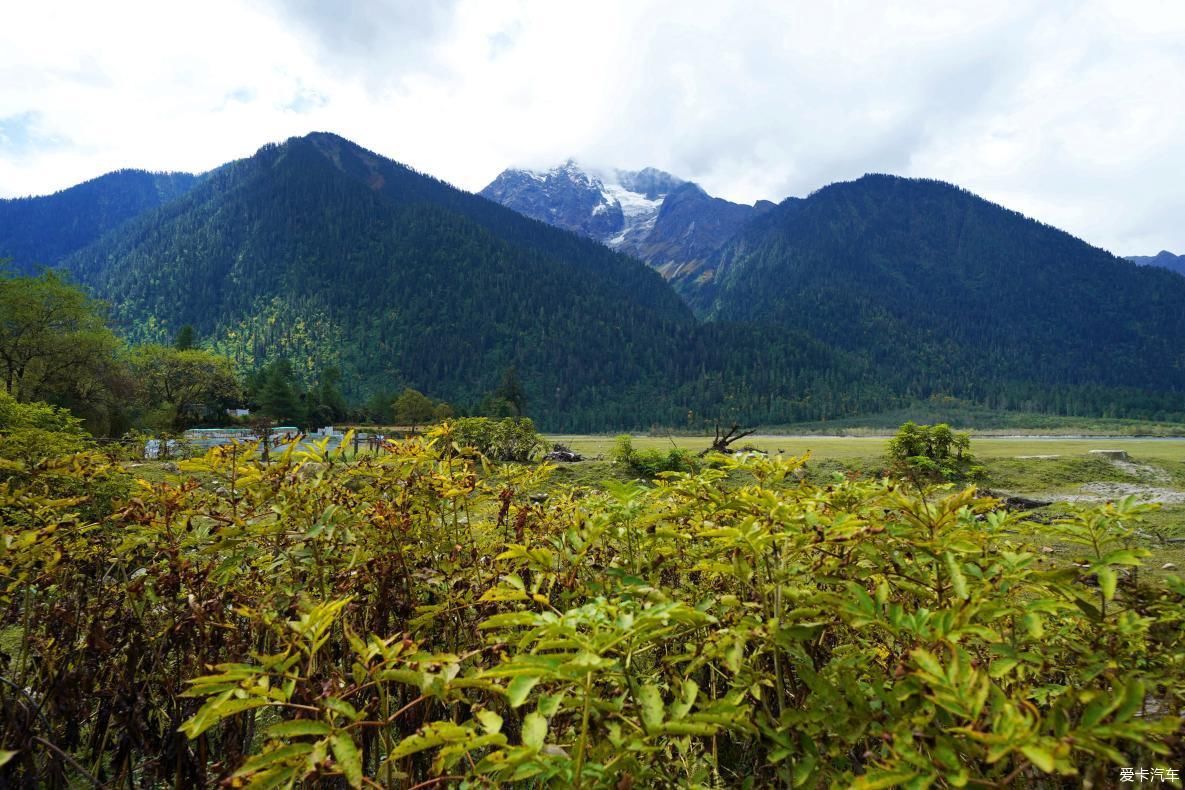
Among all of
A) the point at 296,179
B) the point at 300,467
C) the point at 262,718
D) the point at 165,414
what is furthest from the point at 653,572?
the point at 296,179

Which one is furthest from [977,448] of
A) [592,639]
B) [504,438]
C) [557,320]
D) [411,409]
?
[557,320]

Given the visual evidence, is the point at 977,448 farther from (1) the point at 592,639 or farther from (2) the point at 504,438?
(1) the point at 592,639

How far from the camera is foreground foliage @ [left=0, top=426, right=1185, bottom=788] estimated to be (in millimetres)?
1126

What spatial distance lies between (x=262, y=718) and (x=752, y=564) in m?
3.24

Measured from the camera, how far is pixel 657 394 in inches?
4579

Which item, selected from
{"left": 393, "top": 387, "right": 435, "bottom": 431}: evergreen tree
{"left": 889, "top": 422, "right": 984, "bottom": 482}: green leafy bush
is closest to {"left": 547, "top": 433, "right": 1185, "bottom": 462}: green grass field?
{"left": 889, "top": 422, "right": 984, "bottom": 482}: green leafy bush

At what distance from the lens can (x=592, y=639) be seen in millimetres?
1112

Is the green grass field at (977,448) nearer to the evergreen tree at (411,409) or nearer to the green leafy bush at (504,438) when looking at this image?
the green leafy bush at (504,438)

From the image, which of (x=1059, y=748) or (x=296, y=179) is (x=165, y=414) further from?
(x=296, y=179)

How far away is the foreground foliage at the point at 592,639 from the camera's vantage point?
1126 millimetres

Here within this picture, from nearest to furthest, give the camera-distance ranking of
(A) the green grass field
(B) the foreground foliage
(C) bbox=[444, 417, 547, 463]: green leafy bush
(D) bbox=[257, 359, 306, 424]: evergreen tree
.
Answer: (B) the foreground foliage
(C) bbox=[444, 417, 547, 463]: green leafy bush
(A) the green grass field
(D) bbox=[257, 359, 306, 424]: evergreen tree

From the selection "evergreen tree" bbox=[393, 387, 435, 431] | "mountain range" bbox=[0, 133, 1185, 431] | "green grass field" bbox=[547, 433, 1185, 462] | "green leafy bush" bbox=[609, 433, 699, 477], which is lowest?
"green grass field" bbox=[547, 433, 1185, 462]

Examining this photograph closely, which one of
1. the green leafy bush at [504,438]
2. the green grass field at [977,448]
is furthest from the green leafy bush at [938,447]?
the green leafy bush at [504,438]

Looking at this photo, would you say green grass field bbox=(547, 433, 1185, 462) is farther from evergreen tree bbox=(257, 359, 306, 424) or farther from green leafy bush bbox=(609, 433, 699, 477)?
evergreen tree bbox=(257, 359, 306, 424)
